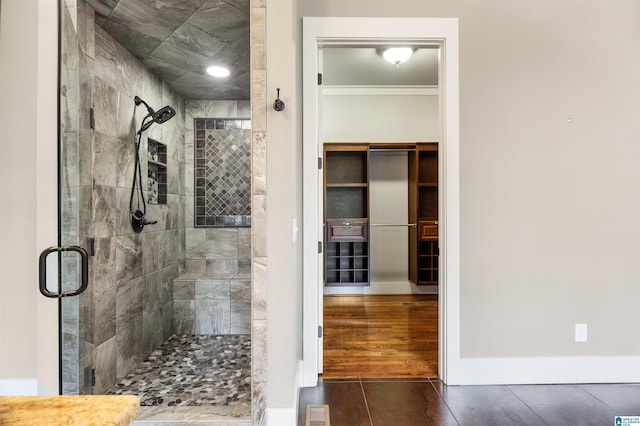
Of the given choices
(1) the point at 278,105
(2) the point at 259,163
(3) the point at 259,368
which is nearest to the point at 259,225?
(2) the point at 259,163

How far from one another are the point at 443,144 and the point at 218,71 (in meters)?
1.99

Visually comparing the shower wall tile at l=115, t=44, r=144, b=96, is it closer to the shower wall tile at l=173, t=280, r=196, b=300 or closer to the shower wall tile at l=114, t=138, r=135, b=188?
the shower wall tile at l=114, t=138, r=135, b=188

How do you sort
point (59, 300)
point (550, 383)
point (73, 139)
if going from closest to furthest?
point (59, 300) < point (73, 139) < point (550, 383)

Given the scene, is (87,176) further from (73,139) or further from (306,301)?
(306,301)

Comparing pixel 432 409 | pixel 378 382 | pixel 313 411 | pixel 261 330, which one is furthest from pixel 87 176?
pixel 432 409

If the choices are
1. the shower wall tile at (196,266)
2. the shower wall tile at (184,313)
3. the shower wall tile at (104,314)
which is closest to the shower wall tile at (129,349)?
the shower wall tile at (104,314)

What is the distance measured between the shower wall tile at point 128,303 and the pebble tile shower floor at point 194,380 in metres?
0.38

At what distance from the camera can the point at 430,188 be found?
Result: 192 inches

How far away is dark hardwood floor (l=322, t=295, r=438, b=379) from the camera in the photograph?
2629mm

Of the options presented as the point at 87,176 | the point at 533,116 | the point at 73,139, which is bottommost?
the point at 87,176

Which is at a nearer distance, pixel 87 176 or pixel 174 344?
pixel 87 176

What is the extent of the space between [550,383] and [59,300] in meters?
2.96

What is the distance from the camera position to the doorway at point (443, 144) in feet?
7.70

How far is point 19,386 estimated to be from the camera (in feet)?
5.02
